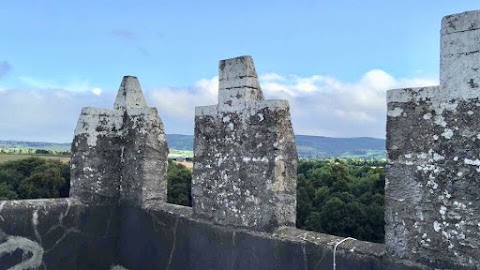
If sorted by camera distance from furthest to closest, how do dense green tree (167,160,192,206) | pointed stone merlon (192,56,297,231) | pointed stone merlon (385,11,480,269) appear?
dense green tree (167,160,192,206), pointed stone merlon (192,56,297,231), pointed stone merlon (385,11,480,269)

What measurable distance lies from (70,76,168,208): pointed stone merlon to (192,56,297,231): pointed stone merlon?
42.8 inches

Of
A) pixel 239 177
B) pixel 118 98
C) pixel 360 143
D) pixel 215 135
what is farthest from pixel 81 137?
pixel 360 143

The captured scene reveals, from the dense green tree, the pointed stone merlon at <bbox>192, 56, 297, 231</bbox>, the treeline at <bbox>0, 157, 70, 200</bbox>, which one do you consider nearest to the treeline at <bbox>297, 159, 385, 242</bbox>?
the dense green tree

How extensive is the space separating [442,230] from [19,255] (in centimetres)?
462

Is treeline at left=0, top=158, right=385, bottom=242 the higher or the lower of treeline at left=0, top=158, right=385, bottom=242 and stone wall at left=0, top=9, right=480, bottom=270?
the lower

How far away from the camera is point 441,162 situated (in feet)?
11.9

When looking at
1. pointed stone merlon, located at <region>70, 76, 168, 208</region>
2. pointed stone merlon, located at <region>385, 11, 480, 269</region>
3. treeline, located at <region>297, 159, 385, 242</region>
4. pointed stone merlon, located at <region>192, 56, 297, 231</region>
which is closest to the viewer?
pointed stone merlon, located at <region>385, 11, 480, 269</region>

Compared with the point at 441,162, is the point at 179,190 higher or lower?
lower

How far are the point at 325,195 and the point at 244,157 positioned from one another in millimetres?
14577

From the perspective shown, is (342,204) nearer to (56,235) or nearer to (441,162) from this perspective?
(56,235)

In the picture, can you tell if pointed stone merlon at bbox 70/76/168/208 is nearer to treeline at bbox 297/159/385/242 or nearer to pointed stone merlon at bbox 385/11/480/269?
pointed stone merlon at bbox 385/11/480/269

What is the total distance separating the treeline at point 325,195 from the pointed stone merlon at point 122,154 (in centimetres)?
947

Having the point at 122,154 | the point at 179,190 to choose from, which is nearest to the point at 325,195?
the point at 179,190

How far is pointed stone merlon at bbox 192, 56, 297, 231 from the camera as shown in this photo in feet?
15.4
